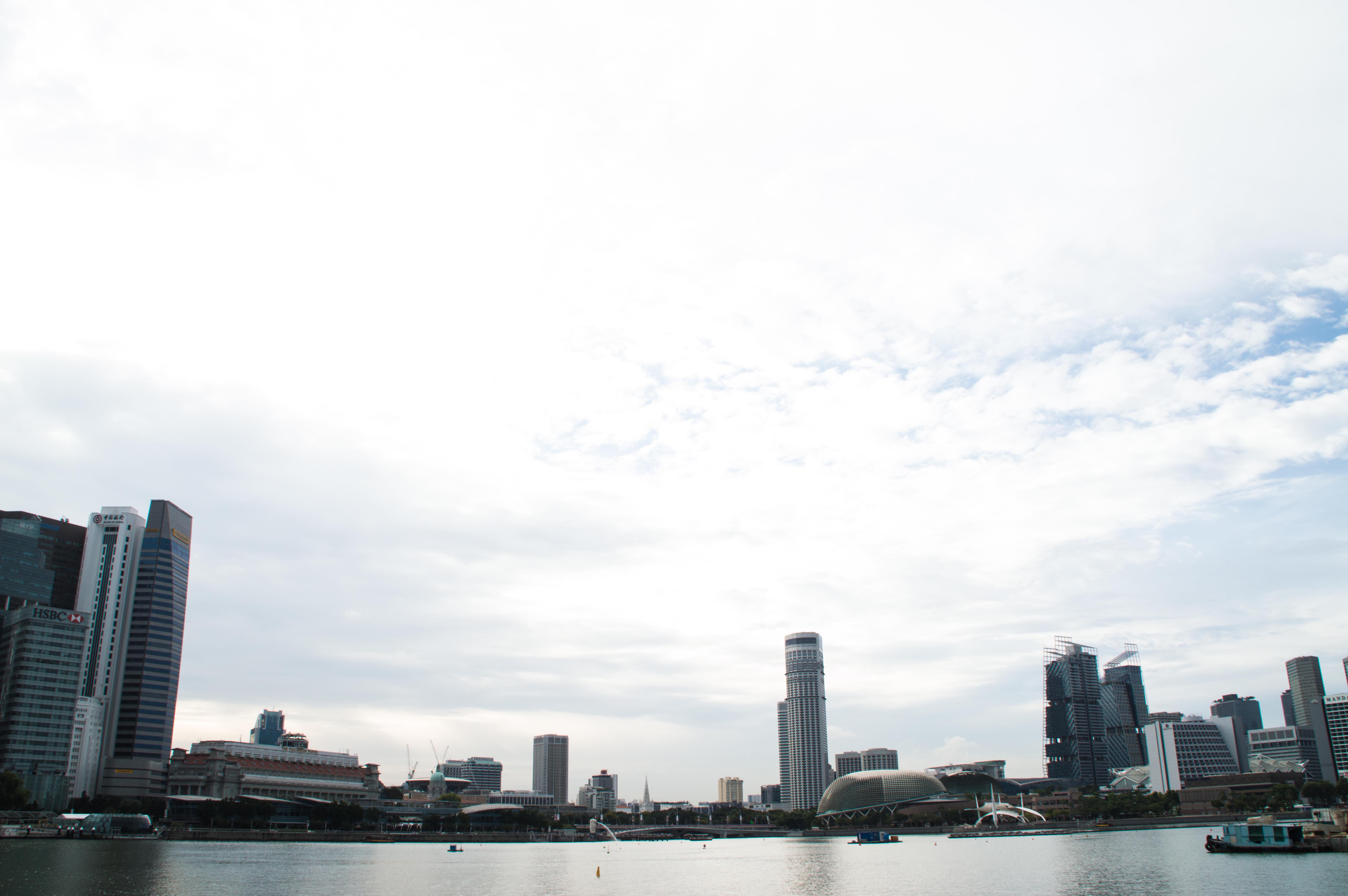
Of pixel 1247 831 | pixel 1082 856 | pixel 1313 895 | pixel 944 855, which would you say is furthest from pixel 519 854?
pixel 1313 895

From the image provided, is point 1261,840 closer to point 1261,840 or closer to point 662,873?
point 1261,840

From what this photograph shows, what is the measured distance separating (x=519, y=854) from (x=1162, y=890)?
14116cm

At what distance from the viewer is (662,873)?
13888 cm

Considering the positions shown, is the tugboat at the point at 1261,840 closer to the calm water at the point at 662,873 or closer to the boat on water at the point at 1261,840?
the boat on water at the point at 1261,840

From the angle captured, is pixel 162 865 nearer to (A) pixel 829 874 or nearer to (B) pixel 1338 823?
(A) pixel 829 874

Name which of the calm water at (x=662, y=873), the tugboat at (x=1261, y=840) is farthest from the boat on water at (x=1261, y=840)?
the calm water at (x=662, y=873)

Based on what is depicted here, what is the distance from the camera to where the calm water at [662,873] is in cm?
9394

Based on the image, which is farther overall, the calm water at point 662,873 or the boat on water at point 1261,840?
the boat on water at point 1261,840

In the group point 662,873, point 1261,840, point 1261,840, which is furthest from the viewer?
point 662,873

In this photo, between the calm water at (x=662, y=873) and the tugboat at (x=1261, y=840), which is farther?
the tugboat at (x=1261, y=840)

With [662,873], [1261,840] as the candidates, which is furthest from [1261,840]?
[662,873]

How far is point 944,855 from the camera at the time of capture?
170 m

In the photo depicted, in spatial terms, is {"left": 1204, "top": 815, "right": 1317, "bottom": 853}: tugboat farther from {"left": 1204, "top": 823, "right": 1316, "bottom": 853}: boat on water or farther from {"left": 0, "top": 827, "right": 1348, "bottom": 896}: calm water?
{"left": 0, "top": 827, "right": 1348, "bottom": 896}: calm water

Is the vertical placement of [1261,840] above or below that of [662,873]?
above
